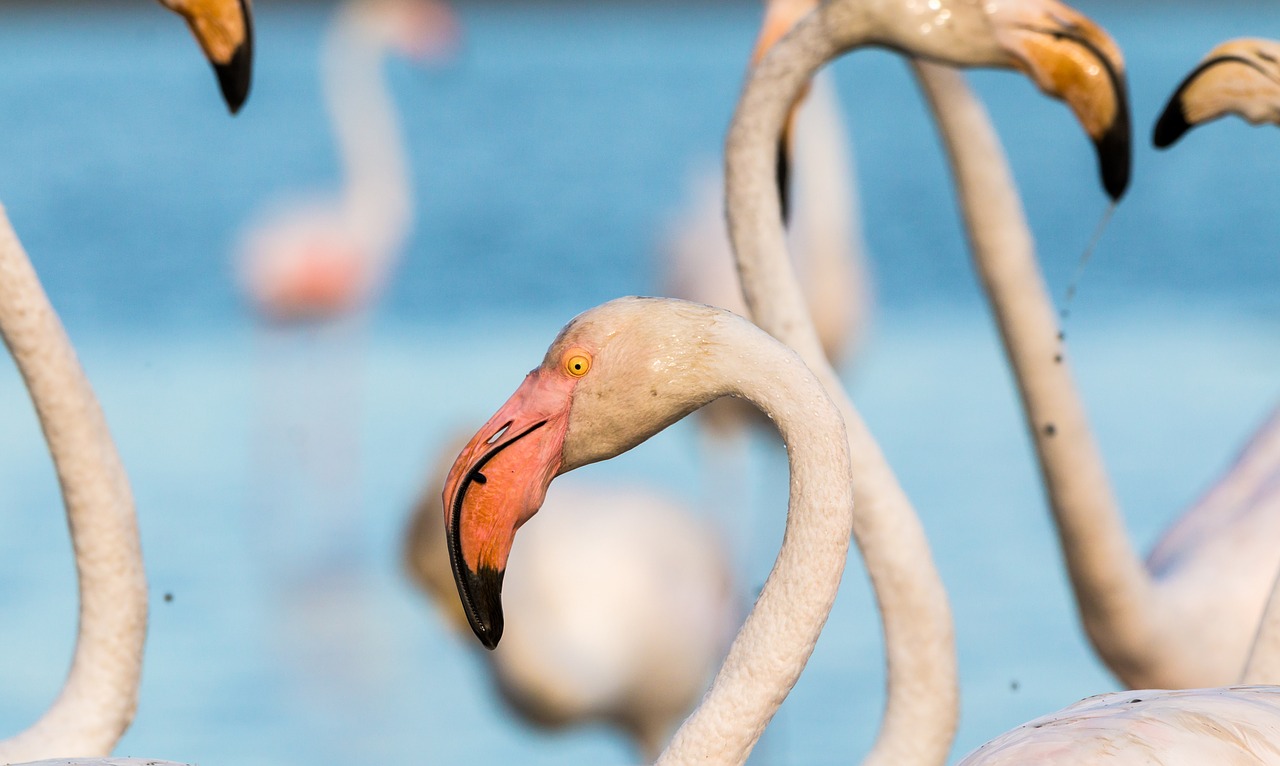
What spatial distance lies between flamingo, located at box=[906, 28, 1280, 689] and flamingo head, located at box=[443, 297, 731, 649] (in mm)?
1041

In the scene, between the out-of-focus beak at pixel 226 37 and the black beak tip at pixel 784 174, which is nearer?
the out-of-focus beak at pixel 226 37

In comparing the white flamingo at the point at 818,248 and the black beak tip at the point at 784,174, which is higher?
the black beak tip at the point at 784,174

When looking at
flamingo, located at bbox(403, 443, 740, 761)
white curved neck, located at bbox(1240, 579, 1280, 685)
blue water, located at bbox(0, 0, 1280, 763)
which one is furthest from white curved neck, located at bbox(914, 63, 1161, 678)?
flamingo, located at bbox(403, 443, 740, 761)

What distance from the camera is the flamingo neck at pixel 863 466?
2.35 metres

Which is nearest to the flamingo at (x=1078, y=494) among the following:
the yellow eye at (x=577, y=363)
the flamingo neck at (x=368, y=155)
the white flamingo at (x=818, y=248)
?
the yellow eye at (x=577, y=363)

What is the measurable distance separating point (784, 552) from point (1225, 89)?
101 cm

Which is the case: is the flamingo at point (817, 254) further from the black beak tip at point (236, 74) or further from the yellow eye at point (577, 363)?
the yellow eye at point (577, 363)

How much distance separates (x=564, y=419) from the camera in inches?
76.2

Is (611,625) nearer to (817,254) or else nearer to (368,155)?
(817,254)

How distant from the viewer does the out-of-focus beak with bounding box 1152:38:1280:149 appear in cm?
244

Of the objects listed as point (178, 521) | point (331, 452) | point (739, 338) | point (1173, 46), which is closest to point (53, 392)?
point (739, 338)

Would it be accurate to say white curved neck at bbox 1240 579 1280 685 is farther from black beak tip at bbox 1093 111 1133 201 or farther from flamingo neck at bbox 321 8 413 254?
flamingo neck at bbox 321 8 413 254

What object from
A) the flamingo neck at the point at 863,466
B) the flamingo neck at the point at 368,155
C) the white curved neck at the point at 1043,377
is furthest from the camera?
the flamingo neck at the point at 368,155

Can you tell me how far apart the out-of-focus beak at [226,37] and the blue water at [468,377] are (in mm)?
2949
